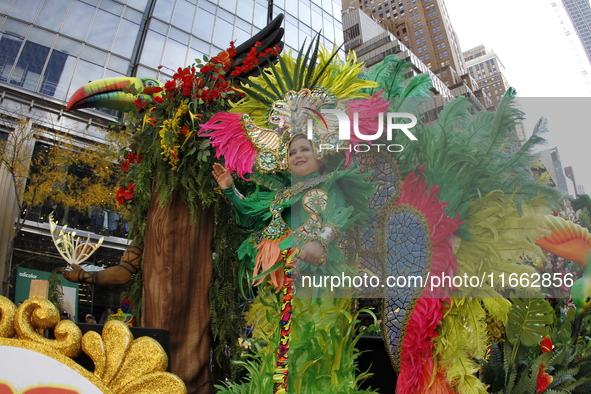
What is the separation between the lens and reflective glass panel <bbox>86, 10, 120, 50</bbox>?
11.7m

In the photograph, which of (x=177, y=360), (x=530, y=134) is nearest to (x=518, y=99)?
(x=530, y=134)

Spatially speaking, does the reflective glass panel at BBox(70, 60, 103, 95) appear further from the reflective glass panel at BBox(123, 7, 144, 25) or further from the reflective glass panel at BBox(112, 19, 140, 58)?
the reflective glass panel at BBox(123, 7, 144, 25)

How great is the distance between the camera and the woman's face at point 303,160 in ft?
6.68

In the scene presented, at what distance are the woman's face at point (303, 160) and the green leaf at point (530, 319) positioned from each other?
132cm

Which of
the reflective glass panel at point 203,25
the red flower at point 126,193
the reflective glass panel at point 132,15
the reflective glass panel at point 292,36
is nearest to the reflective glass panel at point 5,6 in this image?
the reflective glass panel at point 132,15

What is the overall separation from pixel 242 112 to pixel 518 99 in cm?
142

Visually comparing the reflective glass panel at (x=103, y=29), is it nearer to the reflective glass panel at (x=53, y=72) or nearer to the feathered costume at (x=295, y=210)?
the reflective glass panel at (x=53, y=72)

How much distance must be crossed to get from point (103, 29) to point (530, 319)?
1313 cm

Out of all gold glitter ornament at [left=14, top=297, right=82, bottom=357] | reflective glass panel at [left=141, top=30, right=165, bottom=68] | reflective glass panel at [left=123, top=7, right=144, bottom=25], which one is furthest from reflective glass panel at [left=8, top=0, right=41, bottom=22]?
gold glitter ornament at [left=14, top=297, right=82, bottom=357]

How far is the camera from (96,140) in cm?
1052

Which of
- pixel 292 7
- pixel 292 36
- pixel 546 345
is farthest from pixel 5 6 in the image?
pixel 546 345

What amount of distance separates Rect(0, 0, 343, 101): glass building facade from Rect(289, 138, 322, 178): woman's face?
30.0 feet

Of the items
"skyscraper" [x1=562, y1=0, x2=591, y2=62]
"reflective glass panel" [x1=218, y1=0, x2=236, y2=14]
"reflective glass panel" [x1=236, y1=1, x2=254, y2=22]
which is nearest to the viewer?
"reflective glass panel" [x1=218, y1=0, x2=236, y2=14]

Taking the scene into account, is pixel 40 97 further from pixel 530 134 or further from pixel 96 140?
pixel 530 134
